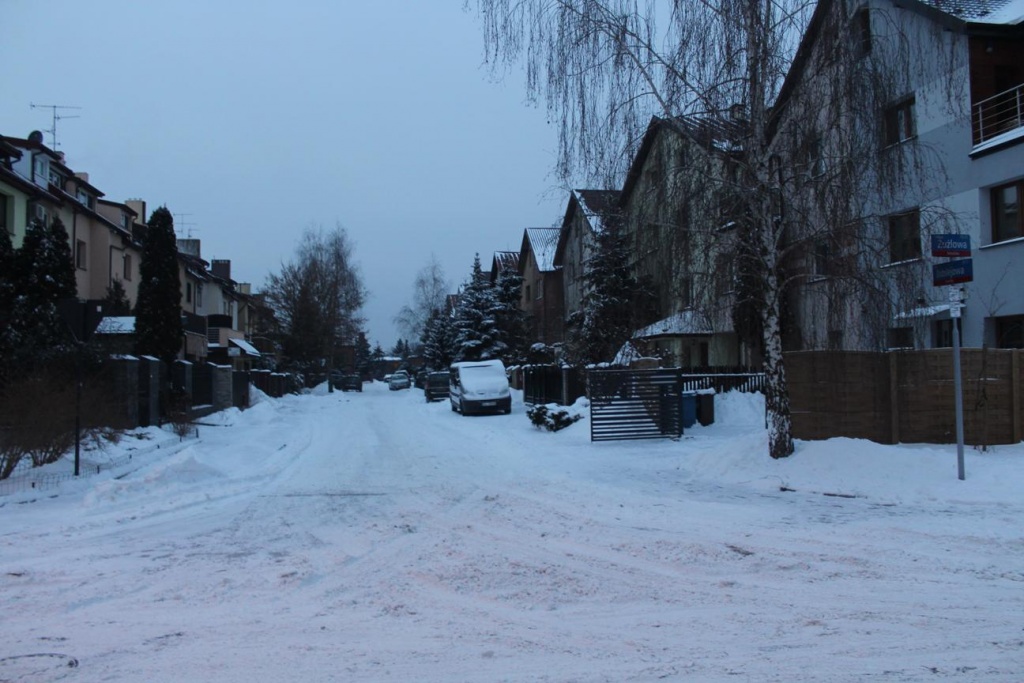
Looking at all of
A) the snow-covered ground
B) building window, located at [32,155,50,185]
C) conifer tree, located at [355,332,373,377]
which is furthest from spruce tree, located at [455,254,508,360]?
conifer tree, located at [355,332,373,377]

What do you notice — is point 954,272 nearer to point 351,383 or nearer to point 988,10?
point 988,10

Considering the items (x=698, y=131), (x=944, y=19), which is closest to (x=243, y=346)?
(x=944, y=19)

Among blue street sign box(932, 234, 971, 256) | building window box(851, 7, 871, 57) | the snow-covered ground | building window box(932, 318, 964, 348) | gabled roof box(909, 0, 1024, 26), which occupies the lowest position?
the snow-covered ground

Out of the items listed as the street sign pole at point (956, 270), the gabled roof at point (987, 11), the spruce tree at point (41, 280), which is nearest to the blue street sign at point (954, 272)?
the street sign pole at point (956, 270)

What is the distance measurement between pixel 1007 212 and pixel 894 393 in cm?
776

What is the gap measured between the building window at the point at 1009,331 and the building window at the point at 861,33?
9.67 m

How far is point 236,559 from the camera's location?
25.8 feet

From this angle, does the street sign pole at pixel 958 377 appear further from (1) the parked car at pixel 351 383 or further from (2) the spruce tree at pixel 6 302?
(1) the parked car at pixel 351 383

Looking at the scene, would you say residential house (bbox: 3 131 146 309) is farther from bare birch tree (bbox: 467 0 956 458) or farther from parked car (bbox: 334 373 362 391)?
parked car (bbox: 334 373 362 391)

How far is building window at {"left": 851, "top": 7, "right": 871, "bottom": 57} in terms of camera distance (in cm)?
1229

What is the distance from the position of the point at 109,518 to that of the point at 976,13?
22118mm

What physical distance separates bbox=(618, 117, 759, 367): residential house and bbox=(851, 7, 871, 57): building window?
2.13 m

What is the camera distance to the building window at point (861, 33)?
12289mm

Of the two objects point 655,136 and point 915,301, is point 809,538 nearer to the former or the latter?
point 915,301
